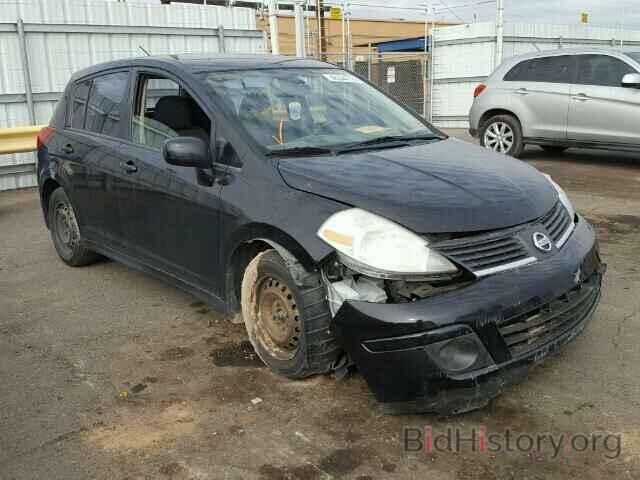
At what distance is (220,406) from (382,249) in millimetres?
1176

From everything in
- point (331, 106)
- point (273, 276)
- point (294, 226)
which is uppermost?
point (331, 106)

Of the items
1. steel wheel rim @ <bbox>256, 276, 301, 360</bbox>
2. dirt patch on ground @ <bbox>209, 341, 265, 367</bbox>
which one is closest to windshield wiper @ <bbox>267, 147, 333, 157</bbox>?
steel wheel rim @ <bbox>256, 276, 301, 360</bbox>

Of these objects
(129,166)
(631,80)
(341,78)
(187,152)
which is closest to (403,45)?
(631,80)

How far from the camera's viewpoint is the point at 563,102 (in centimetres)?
969

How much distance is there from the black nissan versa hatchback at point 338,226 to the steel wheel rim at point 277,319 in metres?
0.01

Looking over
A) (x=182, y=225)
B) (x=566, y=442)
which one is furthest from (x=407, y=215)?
(x=182, y=225)

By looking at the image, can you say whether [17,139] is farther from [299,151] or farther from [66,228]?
[299,151]

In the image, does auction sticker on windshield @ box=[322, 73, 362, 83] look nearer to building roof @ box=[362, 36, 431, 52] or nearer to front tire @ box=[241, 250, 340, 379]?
front tire @ box=[241, 250, 340, 379]

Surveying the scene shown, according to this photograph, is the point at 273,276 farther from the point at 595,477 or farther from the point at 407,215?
the point at 595,477

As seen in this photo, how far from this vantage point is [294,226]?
3.16m

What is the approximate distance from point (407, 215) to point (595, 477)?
132 centimetres

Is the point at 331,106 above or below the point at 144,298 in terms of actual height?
above

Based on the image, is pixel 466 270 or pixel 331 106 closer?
pixel 466 270

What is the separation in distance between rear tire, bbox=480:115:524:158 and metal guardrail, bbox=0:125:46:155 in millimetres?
6728
